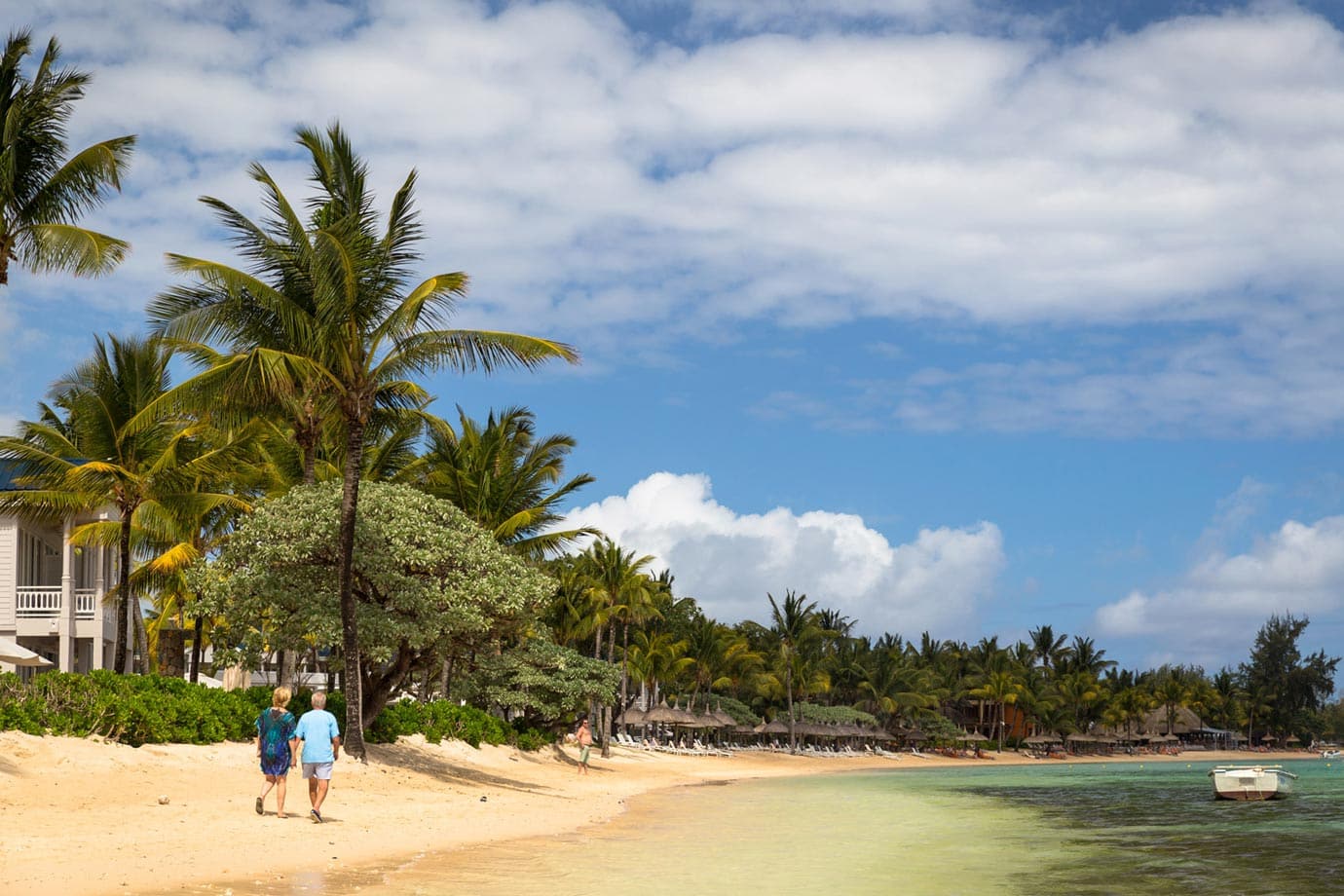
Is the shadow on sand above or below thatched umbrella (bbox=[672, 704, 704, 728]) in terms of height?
above

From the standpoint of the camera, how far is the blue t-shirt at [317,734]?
1500 centimetres

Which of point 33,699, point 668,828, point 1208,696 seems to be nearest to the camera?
point 33,699

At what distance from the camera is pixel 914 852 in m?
18.2

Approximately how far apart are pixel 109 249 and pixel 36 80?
8.82 ft

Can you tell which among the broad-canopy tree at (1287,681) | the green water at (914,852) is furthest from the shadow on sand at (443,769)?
the broad-canopy tree at (1287,681)

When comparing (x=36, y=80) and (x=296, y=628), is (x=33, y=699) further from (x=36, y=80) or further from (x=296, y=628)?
(x=36, y=80)

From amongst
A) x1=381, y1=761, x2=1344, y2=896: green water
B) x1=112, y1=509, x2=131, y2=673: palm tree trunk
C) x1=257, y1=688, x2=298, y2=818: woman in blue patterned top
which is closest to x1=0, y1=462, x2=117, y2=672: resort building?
x1=112, y1=509, x2=131, y2=673: palm tree trunk

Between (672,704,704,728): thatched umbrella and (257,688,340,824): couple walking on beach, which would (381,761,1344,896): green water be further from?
(672,704,704,728): thatched umbrella

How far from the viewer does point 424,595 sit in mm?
23875

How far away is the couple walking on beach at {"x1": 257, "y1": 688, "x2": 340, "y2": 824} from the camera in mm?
14805

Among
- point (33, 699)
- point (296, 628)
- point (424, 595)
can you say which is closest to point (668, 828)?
point (424, 595)

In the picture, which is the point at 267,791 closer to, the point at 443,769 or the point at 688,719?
the point at 443,769

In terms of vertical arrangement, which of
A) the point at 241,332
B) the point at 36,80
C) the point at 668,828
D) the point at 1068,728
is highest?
the point at 36,80

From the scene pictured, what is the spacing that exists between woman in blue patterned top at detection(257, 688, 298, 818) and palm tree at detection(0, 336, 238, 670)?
11399 millimetres
